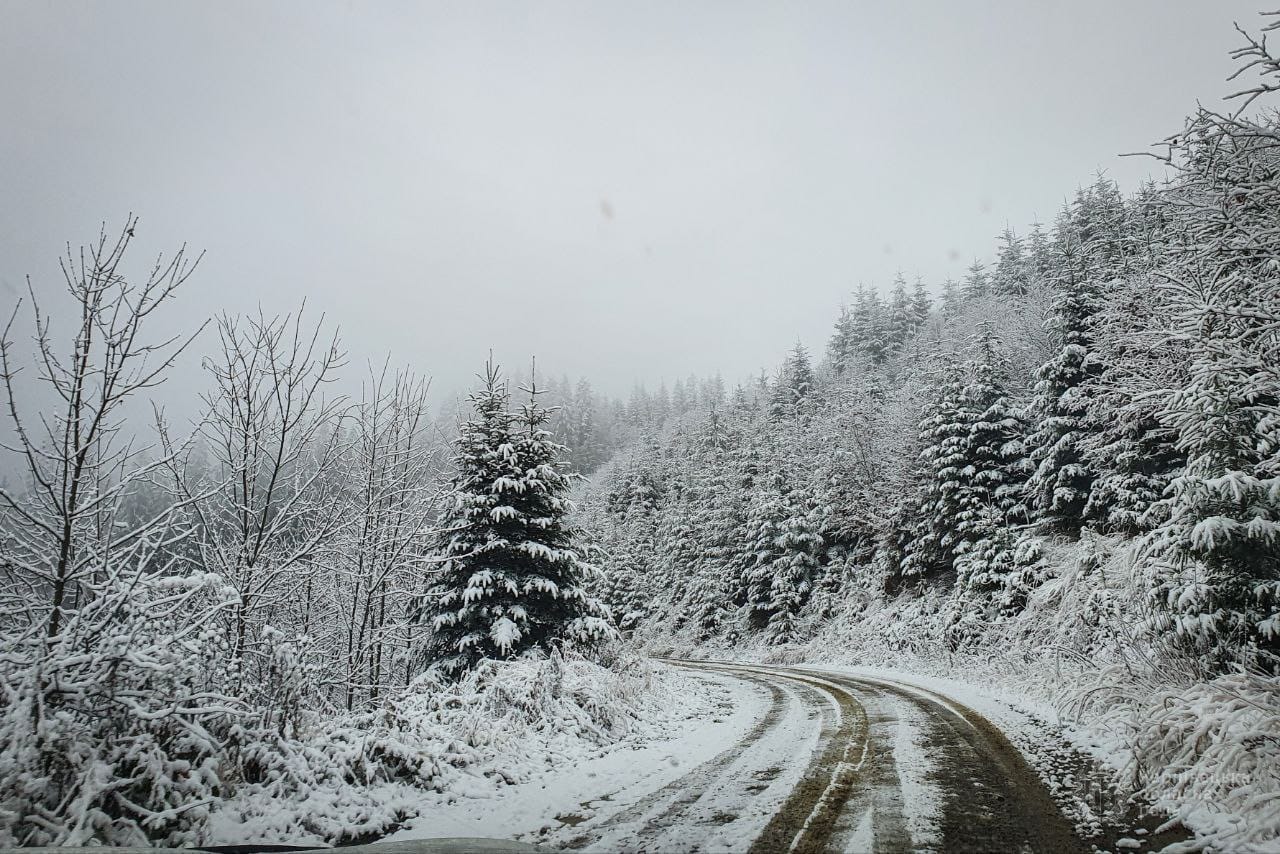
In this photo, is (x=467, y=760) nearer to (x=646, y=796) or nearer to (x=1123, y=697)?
(x=646, y=796)

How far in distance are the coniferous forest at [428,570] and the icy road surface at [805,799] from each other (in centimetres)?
81

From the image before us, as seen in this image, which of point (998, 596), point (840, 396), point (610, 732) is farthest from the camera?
point (840, 396)

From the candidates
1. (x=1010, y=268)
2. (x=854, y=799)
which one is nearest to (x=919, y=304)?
(x=1010, y=268)

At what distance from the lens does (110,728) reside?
4840 millimetres

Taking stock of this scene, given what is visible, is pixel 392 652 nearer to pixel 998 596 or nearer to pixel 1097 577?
pixel 1097 577

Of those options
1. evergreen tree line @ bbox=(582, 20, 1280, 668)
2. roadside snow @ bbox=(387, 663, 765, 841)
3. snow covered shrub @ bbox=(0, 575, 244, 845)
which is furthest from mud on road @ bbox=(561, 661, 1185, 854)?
evergreen tree line @ bbox=(582, 20, 1280, 668)

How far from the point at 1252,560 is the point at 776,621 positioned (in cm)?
2403

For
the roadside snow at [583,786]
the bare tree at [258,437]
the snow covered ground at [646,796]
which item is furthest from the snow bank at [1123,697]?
the bare tree at [258,437]

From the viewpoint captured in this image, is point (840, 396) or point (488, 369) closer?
point (488, 369)

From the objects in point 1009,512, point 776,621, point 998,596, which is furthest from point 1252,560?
point 776,621

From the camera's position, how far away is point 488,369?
587 inches

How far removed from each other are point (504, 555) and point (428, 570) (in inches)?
93.1

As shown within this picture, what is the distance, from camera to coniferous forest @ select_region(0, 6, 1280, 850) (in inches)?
201

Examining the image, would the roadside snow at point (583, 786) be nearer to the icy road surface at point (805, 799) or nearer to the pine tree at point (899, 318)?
the icy road surface at point (805, 799)
